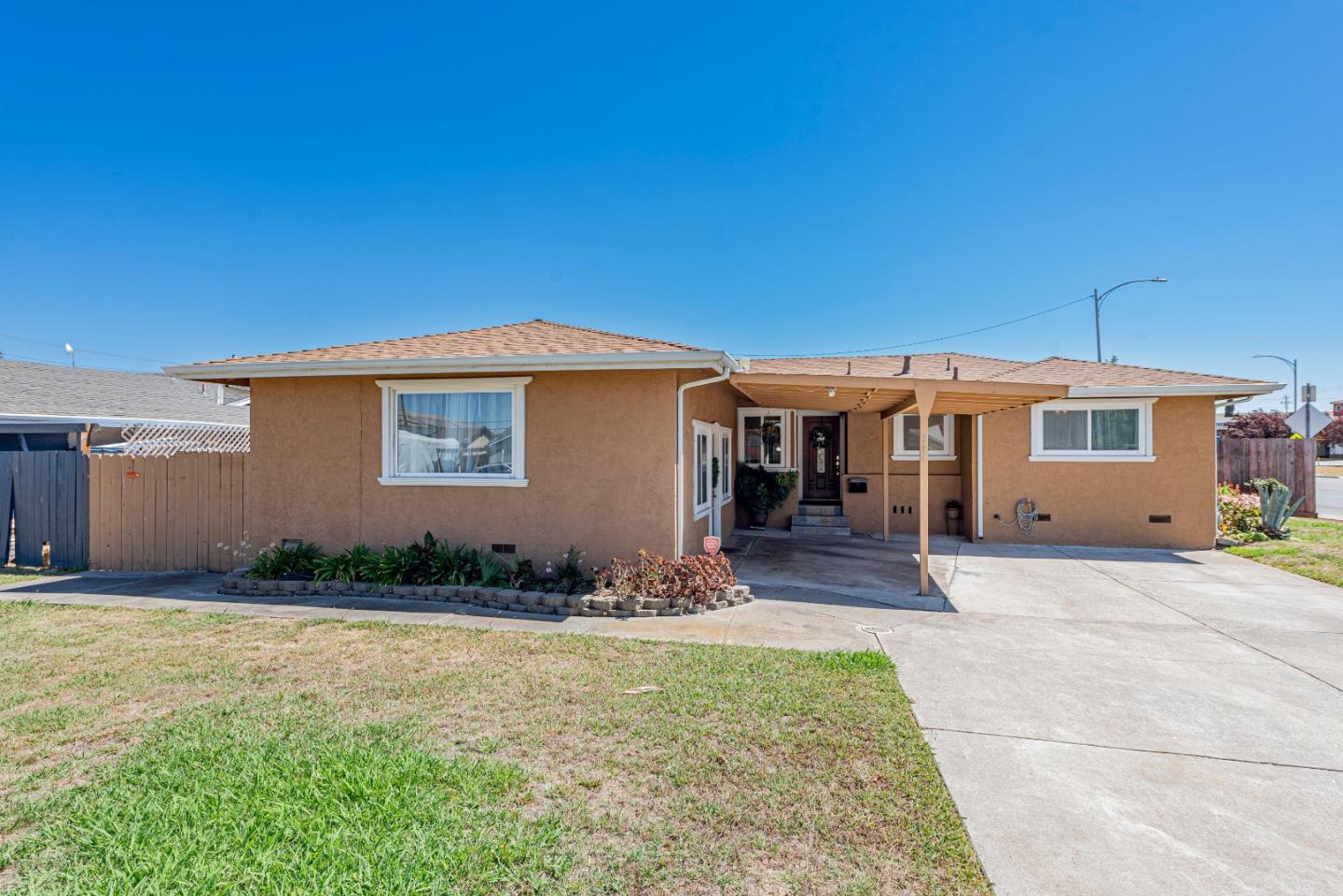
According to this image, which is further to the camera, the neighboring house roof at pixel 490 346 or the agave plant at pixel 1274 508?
the agave plant at pixel 1274 508

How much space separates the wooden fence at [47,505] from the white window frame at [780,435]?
11.5 m

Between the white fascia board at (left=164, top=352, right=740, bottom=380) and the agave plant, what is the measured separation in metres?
12.3

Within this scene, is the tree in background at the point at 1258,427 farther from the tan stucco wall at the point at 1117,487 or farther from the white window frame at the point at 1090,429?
the white window frame at the point at 1090,429

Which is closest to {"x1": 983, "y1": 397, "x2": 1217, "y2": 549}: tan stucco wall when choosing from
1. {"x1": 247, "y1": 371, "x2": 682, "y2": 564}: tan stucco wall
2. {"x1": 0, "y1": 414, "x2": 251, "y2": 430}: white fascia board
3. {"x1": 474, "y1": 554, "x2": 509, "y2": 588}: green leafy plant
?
{"x1": 247, "y1": 371, "x2": 682, "y2": 564}: tan stucco wall

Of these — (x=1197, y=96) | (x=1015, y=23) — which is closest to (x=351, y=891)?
(x=1015, y=23)

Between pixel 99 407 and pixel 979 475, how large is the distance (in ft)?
74.2

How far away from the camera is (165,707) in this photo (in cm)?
396

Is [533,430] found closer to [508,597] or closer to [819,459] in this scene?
[508,597]

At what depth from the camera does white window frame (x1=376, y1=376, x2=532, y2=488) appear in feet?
25.4

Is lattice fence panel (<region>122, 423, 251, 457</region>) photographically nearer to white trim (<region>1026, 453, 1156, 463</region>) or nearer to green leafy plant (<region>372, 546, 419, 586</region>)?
green leafy plant (<region>372, 546, 419, 586</region>)

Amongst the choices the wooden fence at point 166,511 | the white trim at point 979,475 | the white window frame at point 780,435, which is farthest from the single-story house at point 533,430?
the white window frame at point 780,435

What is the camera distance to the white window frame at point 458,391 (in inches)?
305

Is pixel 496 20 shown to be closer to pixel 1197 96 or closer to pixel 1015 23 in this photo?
pixel 1015 23

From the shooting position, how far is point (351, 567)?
→ 7617 millimetres
